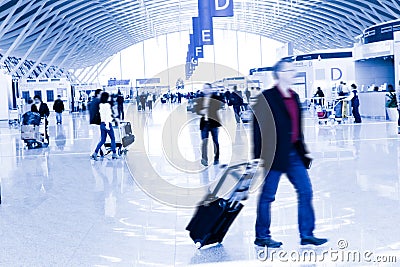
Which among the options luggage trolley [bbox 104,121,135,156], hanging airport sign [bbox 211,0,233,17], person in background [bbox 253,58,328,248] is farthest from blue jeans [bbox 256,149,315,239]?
hanging airport sign [bbox 211,0,233,17]

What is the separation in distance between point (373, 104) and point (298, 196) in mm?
20449

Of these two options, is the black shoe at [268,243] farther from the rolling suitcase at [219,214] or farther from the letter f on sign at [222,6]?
the letter f on sign at [222,6]

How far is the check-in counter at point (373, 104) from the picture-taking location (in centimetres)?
2371

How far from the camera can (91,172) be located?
35.0 ft

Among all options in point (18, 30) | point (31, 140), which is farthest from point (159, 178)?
point (18, 30)

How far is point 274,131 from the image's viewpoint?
15.9 feet

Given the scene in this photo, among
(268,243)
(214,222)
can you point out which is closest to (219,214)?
(214,222)

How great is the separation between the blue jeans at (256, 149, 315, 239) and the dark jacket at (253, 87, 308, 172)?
0.23 ft

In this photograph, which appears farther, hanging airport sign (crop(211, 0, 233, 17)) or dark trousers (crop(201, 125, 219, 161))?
hanging airport sign (crop(211, 0, 233, 17))

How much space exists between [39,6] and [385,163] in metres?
33.9

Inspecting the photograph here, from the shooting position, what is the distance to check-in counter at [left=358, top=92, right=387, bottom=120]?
2371 cm
